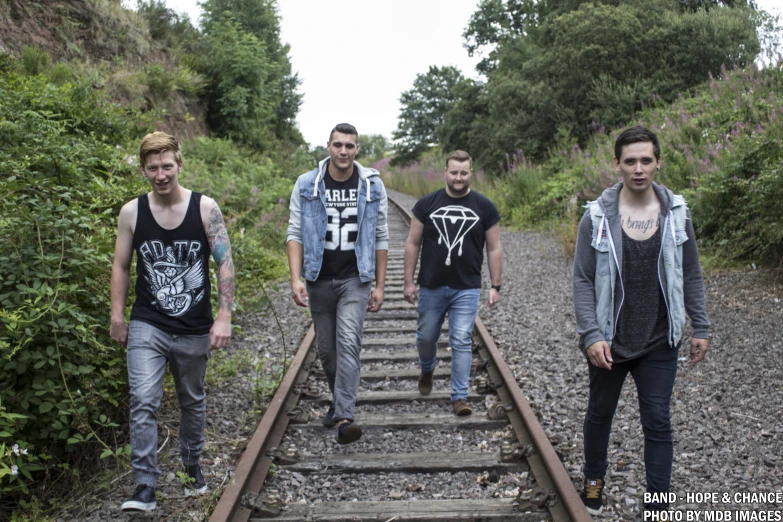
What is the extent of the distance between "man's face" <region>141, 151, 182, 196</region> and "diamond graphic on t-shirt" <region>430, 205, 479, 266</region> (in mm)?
2079

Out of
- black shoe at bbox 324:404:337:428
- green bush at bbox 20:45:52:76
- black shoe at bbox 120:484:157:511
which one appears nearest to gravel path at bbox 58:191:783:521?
black shoe at bbox 324:404:337:428

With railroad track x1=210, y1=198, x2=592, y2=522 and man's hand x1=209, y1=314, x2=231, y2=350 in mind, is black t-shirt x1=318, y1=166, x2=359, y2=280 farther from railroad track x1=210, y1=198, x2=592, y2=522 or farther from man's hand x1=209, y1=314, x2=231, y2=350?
railroad track x1=210, y1=198, x2=592, y2=522

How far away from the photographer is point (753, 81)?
1261cm

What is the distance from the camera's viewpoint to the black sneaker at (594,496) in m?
3.49

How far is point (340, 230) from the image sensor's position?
Answer: 4.50 metres

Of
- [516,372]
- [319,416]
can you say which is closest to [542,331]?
[516,372]

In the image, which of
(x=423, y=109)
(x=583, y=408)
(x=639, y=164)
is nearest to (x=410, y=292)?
(x=583, y=408)

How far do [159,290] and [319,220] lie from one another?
A: 1309 mm

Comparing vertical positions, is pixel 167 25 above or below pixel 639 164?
above

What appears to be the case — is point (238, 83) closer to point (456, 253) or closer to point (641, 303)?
point (456, 253)

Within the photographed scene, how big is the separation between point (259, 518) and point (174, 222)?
5.48ft

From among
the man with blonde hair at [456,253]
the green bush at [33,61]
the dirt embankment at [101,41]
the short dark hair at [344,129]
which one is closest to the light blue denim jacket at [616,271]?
the man with blonde hair at [456,253]

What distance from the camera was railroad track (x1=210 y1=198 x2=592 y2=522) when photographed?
3594 millimetres

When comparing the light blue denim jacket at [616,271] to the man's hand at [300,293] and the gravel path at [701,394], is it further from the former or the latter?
the man's hand at [300,293]
